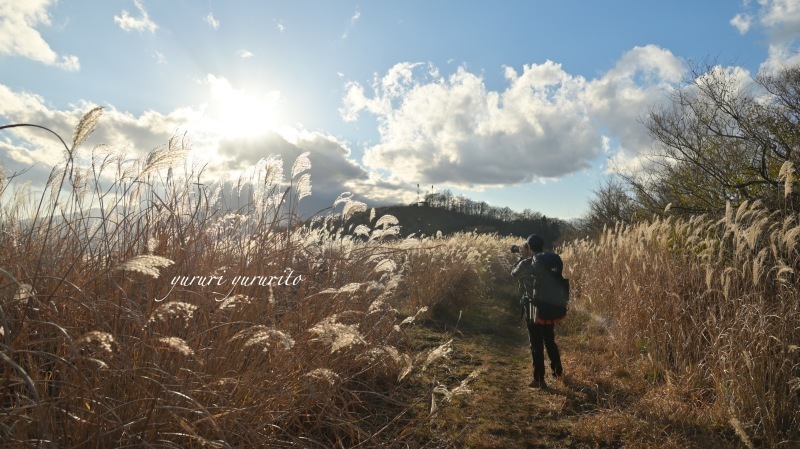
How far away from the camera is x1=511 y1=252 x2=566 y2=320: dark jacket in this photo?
5.10 metres

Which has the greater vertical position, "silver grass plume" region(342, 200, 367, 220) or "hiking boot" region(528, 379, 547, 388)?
"silver grass plume" region(342, 200, 367, 220)

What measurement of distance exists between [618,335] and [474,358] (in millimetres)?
1901

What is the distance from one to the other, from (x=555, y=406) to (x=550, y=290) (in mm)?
1409

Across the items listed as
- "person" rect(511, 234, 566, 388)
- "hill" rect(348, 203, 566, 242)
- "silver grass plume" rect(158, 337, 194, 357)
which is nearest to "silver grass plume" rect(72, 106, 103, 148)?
"silver grass plume" rect(158, 337, 194, 357)

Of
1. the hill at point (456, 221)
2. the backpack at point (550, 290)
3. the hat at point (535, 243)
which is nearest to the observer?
the backpack at point (550, 290)

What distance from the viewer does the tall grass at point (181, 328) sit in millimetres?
1795

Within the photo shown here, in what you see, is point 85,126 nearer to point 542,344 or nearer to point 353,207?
point 353,207

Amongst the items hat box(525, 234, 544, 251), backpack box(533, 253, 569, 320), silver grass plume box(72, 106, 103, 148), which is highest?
silver grass plume box(72, 106, 103, 148)

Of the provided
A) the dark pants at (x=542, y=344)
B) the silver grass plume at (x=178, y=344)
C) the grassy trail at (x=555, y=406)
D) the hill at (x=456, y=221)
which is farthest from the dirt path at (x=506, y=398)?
the hill at (x=456, y=221)

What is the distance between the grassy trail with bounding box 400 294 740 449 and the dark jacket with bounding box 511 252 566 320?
2.56ft

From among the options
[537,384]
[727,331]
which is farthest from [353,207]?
[727,331]

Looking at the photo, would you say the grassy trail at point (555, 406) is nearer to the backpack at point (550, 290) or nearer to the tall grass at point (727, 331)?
the tall grass at point (727, 331)

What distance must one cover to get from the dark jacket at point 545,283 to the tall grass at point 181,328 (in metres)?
1.86

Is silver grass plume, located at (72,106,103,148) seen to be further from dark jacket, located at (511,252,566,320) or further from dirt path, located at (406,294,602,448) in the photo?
dark jacket, located at (511,252,566,320)
